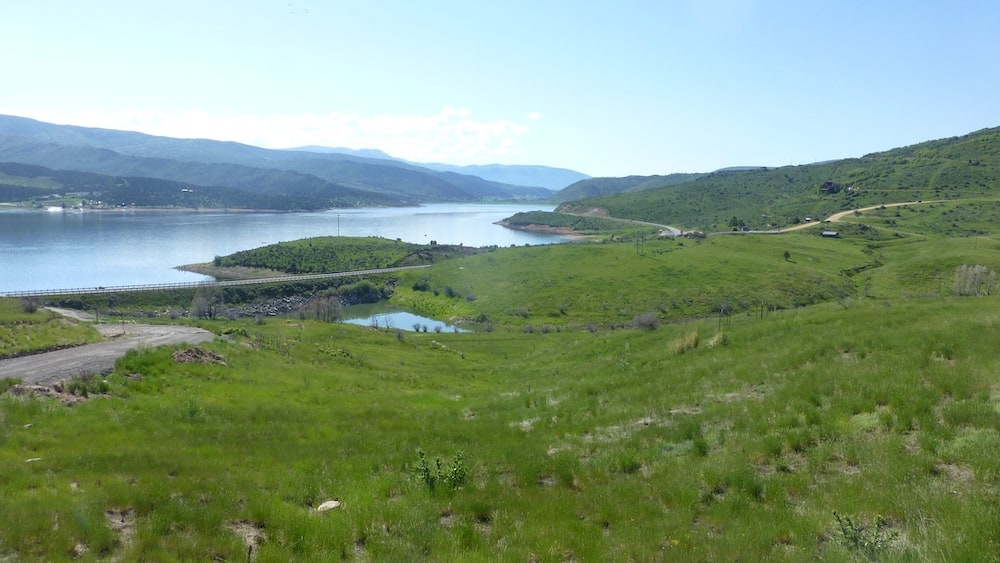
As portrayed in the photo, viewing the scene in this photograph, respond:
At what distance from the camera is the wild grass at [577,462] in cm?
847

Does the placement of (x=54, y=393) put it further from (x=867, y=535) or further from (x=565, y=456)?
(x=867, y=535)

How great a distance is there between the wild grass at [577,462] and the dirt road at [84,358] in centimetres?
214

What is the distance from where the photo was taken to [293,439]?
15.7 meters

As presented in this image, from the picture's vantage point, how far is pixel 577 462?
41.0 feet

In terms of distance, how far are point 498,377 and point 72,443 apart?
24.9m

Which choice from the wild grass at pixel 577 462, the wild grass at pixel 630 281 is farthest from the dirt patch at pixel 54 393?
the wild grass at pixel 630 281

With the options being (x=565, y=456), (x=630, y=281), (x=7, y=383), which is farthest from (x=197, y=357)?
(x=630, y=281)

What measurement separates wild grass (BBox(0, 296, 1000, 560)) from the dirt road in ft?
7.01

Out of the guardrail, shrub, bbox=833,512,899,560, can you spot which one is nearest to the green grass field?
shrub, bbox=833,512,899,560

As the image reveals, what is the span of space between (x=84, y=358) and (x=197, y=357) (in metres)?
4.76

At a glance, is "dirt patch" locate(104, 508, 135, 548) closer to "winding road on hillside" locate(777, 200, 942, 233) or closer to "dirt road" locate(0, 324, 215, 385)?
"dirt road" locate(0, 324, 215, 385)

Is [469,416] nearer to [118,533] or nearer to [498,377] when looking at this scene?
[118,533]

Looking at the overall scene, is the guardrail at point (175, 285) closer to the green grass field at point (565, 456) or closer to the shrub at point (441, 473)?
the green grass field at point (565, 456)

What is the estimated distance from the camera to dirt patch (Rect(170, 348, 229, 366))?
23986 mm
